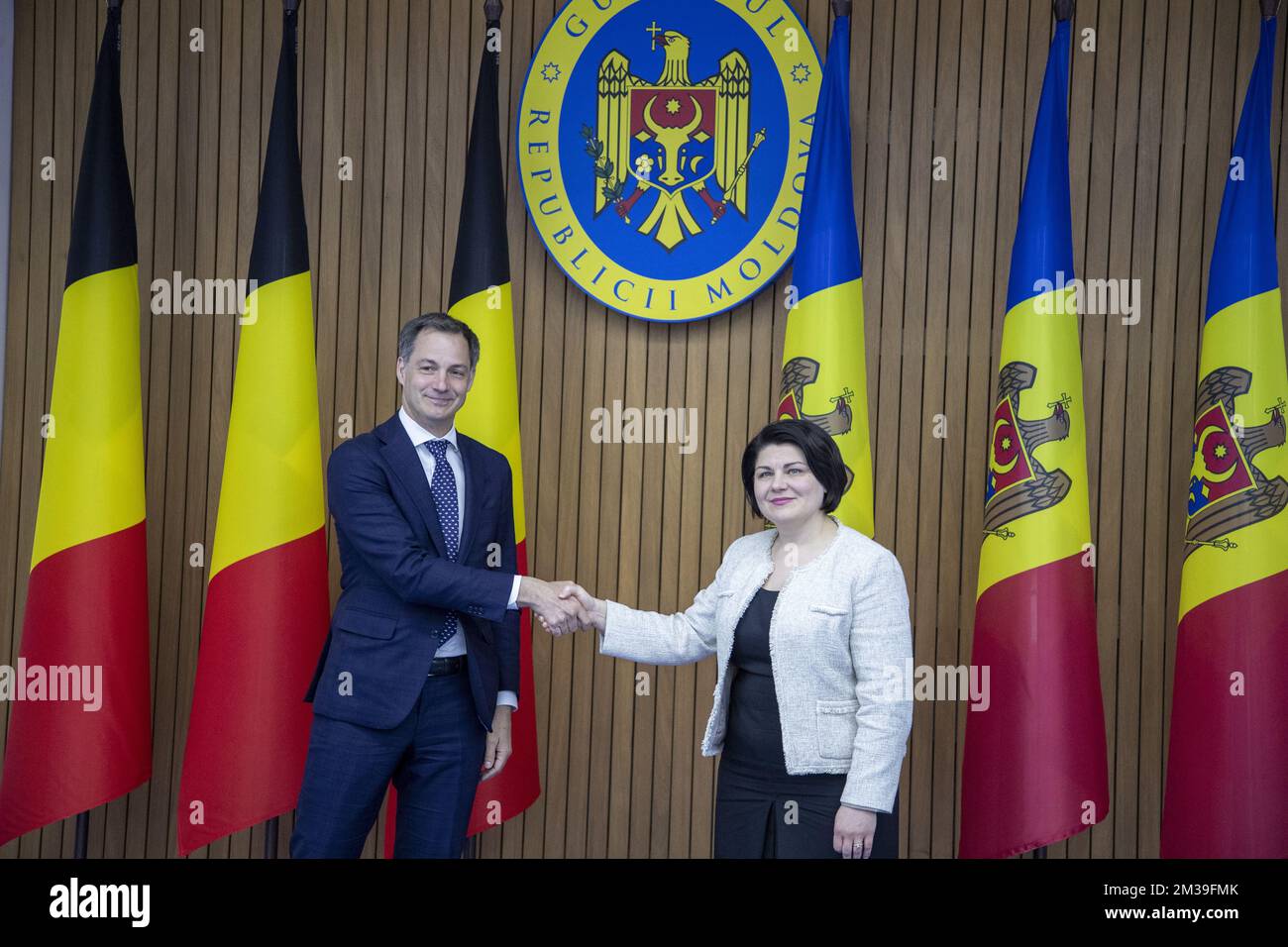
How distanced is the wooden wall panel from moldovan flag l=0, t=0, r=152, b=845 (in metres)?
0.48

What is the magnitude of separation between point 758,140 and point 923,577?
1.60 metres

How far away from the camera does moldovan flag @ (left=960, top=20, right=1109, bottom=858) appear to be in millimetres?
3238

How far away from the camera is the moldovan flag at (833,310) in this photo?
335 centimetres

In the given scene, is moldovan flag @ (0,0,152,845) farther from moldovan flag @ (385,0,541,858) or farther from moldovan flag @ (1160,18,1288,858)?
moldovan flag @ (1160,18,1288,858)

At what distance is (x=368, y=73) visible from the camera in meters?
3.90

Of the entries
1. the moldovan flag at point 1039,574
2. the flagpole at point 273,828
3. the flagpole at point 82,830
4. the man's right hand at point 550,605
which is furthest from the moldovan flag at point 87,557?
the moldovan flag at point 1039,574

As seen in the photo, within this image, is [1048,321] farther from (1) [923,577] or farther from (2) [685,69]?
(2) [685,69]

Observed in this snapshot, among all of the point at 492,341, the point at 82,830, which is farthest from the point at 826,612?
the point at 82,830

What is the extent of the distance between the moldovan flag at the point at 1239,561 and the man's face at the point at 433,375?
2243 millimetres

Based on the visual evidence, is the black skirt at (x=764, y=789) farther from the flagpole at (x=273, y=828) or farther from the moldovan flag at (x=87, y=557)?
the moldovan flag at (x=87, y=557)

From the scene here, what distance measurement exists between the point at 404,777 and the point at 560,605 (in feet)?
1.99

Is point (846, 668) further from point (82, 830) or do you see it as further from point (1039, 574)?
point (82, 830)

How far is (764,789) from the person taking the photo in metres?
2.47

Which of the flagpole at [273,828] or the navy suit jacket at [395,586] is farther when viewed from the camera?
the flagpole at [273,828]
